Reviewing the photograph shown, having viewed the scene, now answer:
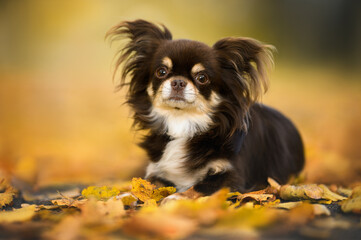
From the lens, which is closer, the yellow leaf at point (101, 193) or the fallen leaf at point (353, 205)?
the fallen leaf at point (353, 205)

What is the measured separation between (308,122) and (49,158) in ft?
13.1

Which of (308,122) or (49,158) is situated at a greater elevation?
(308,122)

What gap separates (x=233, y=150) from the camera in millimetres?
3160

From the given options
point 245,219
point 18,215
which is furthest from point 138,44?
point 245,219

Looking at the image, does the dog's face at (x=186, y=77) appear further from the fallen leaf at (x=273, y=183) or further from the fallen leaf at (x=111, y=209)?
the fallen leaf at (x=111, y=209)

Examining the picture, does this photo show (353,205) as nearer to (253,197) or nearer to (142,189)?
(253,197)

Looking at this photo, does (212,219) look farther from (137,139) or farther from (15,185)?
(15,185)

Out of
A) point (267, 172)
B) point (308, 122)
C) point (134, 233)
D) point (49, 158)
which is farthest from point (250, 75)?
point (308, 122)

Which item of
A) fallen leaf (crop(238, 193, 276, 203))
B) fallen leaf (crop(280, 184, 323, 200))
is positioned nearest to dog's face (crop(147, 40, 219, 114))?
fallen leaf (crop(238, 193, 276, 203))

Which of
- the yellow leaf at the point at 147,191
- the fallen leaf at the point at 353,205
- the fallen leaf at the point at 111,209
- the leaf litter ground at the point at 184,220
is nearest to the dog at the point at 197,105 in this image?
the yellow leaf at the point at 147,191

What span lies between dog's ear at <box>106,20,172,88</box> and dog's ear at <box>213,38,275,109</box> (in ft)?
1.74

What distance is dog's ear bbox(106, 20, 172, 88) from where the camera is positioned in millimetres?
3502

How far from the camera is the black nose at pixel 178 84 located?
305cm

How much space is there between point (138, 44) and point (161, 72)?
0.48 m
